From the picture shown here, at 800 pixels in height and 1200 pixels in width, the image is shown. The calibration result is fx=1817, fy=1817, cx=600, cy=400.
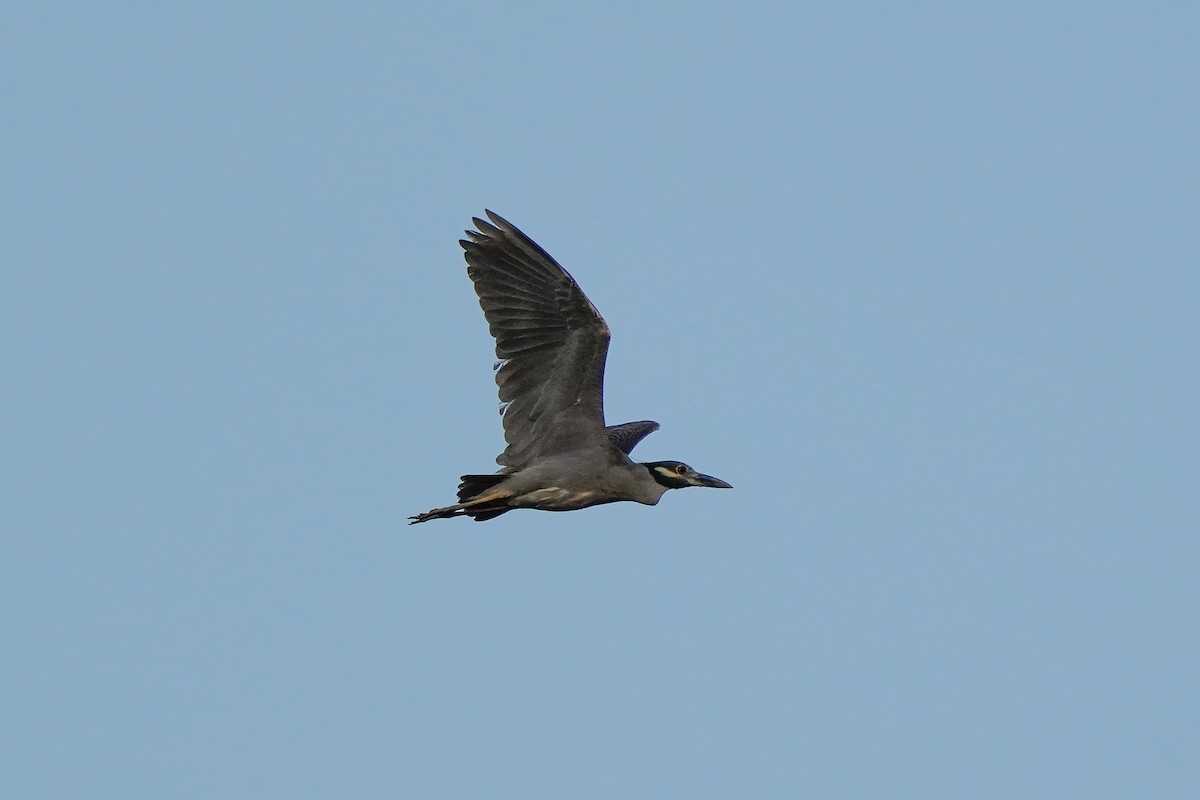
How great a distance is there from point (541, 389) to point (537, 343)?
47 centimetres

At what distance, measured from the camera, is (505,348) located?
17250 millimetres

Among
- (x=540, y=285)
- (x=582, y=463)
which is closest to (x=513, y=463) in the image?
(x=582, y=463)

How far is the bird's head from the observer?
713 inches

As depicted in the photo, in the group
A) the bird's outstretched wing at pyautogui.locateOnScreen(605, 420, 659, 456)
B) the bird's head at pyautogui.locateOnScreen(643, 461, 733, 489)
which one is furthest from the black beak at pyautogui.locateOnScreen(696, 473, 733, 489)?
the bird's outstretched wing at pyautogui.locateOnScreen(605, 420, 659, 456)

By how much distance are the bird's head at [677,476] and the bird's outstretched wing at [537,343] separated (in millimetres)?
788

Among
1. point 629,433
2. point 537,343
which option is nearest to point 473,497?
point 537,343

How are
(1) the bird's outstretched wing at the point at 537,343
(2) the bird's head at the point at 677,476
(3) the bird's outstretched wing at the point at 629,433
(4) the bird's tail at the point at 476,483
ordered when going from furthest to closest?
(3) the bird's outstretched wing at the point at 629,433 < (2) the bird's head at the point at 677,476 < (4) the bird's tail at the point at 476,483 < (1) the bird's outstretched wing at the point at 537,343

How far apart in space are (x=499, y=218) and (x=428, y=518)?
3006 millimetres

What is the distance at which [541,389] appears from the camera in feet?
57.1

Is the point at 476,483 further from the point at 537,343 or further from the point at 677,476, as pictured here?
the point at 677,476

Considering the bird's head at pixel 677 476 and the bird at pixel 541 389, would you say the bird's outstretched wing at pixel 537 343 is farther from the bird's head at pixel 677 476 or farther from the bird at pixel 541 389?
the bird's head at pixel 677 476

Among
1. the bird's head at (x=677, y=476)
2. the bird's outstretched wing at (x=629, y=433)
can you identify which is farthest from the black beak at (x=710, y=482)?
the bird's outstretched wing at (x=629, y=433)

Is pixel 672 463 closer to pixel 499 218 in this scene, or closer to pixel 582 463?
pixel 582 463

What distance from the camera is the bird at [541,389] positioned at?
55.8 ft
